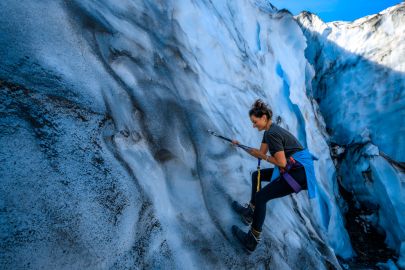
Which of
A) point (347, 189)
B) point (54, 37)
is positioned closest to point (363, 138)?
point (347, 189)

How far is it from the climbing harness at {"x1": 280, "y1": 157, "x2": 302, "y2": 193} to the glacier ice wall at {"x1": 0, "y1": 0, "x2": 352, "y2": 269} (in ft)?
2.18

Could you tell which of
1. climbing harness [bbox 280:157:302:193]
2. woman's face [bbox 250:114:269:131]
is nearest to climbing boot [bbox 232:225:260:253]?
climbing harness [bbox 280:157:302:193]

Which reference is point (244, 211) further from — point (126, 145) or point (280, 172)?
point (126, 145)

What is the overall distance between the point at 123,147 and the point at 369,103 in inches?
323

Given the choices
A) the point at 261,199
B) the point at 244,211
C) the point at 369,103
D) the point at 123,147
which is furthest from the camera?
the point at 369,103

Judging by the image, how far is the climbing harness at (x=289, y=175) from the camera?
7.82 feet

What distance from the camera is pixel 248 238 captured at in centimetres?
244

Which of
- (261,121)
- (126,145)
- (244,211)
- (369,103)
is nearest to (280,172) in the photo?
(261,121)

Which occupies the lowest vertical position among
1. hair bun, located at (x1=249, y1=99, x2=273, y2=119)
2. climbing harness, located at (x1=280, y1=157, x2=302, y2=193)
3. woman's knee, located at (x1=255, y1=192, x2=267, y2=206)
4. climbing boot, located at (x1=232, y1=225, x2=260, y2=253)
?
climbing boot, located at (x1=232, y1=225, x2=260, y2=253)

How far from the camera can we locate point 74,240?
160 centimetres

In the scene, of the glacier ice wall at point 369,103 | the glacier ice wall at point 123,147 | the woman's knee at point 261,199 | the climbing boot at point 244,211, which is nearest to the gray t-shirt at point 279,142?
the woman's knee at point 261,199

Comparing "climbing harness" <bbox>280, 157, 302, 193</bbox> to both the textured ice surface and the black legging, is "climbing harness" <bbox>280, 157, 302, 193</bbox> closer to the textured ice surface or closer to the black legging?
the black legging

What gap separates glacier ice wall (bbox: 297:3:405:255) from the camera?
590cm

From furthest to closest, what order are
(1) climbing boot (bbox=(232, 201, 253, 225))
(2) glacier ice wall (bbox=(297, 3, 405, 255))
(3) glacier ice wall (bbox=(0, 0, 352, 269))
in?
1. (2) glacier ice wall (bbox=(297, 3, 405, 255))
2. (1) climbing boot (bbox=(232, 201, 253, 225))
3. (3) glacier ice wall (bbox=(0, 0, 352, 269))
